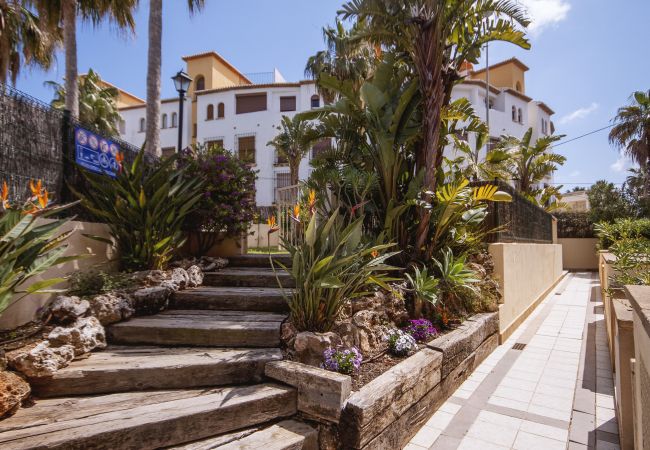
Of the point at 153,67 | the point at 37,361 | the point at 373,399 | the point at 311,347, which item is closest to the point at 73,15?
the point at 153,67

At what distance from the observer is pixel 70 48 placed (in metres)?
10.5

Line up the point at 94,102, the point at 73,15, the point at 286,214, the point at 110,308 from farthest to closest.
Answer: the point at 94,102
the point at 73,15
the point at 286,214
the point at 110,308

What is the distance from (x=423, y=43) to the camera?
16.3 feet

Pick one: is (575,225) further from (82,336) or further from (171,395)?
(82,336)

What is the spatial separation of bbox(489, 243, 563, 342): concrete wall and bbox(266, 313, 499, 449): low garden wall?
8.95 ft

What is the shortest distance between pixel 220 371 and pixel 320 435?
896mm

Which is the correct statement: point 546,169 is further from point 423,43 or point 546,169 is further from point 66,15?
point 66,15

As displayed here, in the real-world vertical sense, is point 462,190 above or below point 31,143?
below

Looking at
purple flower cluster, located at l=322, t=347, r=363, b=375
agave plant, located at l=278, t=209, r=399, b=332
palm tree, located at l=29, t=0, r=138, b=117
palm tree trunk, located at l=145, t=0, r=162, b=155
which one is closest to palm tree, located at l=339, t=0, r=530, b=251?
agave plant, located at l=278, t=209, r=399, b=332

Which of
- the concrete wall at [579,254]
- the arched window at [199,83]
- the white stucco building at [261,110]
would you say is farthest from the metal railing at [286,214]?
the arched window at [199,83]

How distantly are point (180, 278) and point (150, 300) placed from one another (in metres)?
0.55

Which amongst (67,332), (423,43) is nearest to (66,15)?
(423,43)

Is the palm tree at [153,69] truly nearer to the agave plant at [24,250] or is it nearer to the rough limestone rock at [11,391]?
the agave plant at [24,250]

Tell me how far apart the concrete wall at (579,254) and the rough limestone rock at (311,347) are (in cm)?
2210
